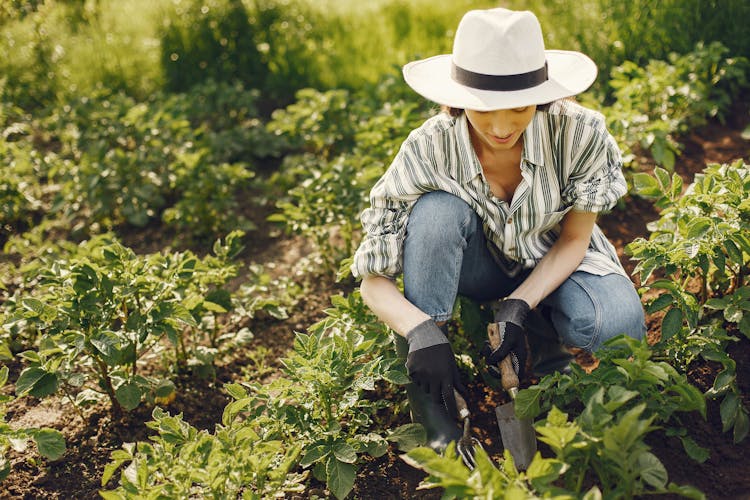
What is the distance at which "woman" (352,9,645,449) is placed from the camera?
1.91 meters

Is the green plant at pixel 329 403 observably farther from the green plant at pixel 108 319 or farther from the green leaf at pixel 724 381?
the green leaf at pixel 724 381

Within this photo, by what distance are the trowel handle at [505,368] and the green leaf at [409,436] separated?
0.84ft

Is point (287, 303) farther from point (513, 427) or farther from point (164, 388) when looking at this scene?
point (513, 427)

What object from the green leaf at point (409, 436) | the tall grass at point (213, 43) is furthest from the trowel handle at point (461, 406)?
the tall grass at point (213, 43)

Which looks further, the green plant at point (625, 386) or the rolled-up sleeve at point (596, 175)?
the rolled-up sleeve at point (596, 175)

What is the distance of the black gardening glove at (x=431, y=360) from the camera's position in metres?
1.88

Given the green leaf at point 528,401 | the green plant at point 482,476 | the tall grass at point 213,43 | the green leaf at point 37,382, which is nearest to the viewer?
the green plant at point 482,476

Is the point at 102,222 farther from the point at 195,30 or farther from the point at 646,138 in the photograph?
the point at 646,138

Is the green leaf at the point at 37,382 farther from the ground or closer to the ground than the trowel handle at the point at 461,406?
farther from the ground

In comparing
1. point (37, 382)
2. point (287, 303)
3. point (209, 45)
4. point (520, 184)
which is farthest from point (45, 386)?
point (209, 45)

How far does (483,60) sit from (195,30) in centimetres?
293

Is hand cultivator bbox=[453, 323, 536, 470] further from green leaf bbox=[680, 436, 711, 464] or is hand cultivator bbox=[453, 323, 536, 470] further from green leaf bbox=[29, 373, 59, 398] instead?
green leaf bbox=[29, 373, 59, 398]

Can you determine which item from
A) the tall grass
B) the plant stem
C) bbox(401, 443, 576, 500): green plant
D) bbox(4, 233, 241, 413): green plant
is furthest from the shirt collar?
the tall grass

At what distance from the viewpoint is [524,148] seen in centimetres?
204
